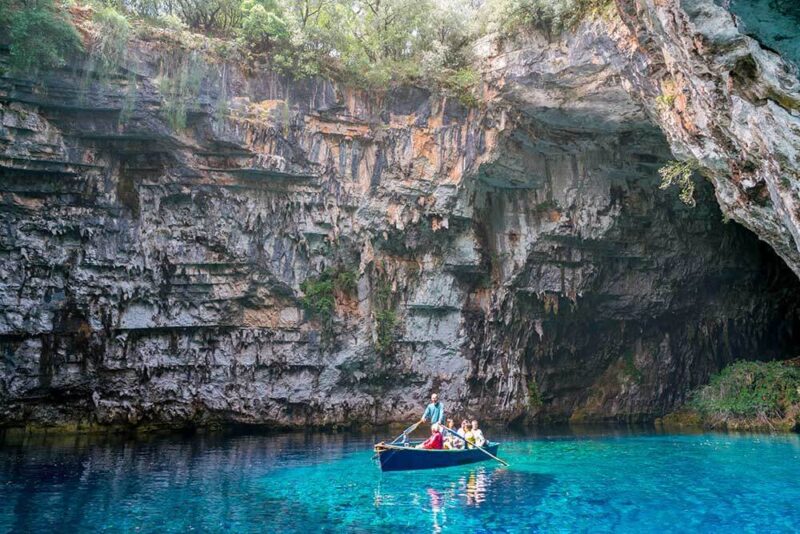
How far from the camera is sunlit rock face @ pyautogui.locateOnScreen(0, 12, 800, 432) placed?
1953 cm

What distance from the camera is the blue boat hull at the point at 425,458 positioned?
1388 centimetres

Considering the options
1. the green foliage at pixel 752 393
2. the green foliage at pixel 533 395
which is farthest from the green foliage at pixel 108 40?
the green foliage at pixel 752 393

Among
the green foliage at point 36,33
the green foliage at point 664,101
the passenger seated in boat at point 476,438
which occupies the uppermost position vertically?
the green foliage at point 36,33

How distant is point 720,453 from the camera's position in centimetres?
1742

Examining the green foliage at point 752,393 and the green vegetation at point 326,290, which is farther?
the green foliage at point 752,393

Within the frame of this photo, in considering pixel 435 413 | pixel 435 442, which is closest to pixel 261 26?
pixel 435 413

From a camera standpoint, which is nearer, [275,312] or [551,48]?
[551,48]

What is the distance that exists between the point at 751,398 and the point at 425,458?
1578cm

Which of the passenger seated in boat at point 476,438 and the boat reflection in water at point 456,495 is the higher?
the passenger seated in boat at point 476,438

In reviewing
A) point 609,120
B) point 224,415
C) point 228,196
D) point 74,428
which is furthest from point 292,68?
point 74,428

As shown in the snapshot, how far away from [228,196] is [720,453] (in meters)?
16.8

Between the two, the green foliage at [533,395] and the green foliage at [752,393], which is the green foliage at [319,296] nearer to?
the green foliage at [533,395]

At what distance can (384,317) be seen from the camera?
23.7m

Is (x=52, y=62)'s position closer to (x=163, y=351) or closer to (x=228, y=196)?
(x=228, y=196)
